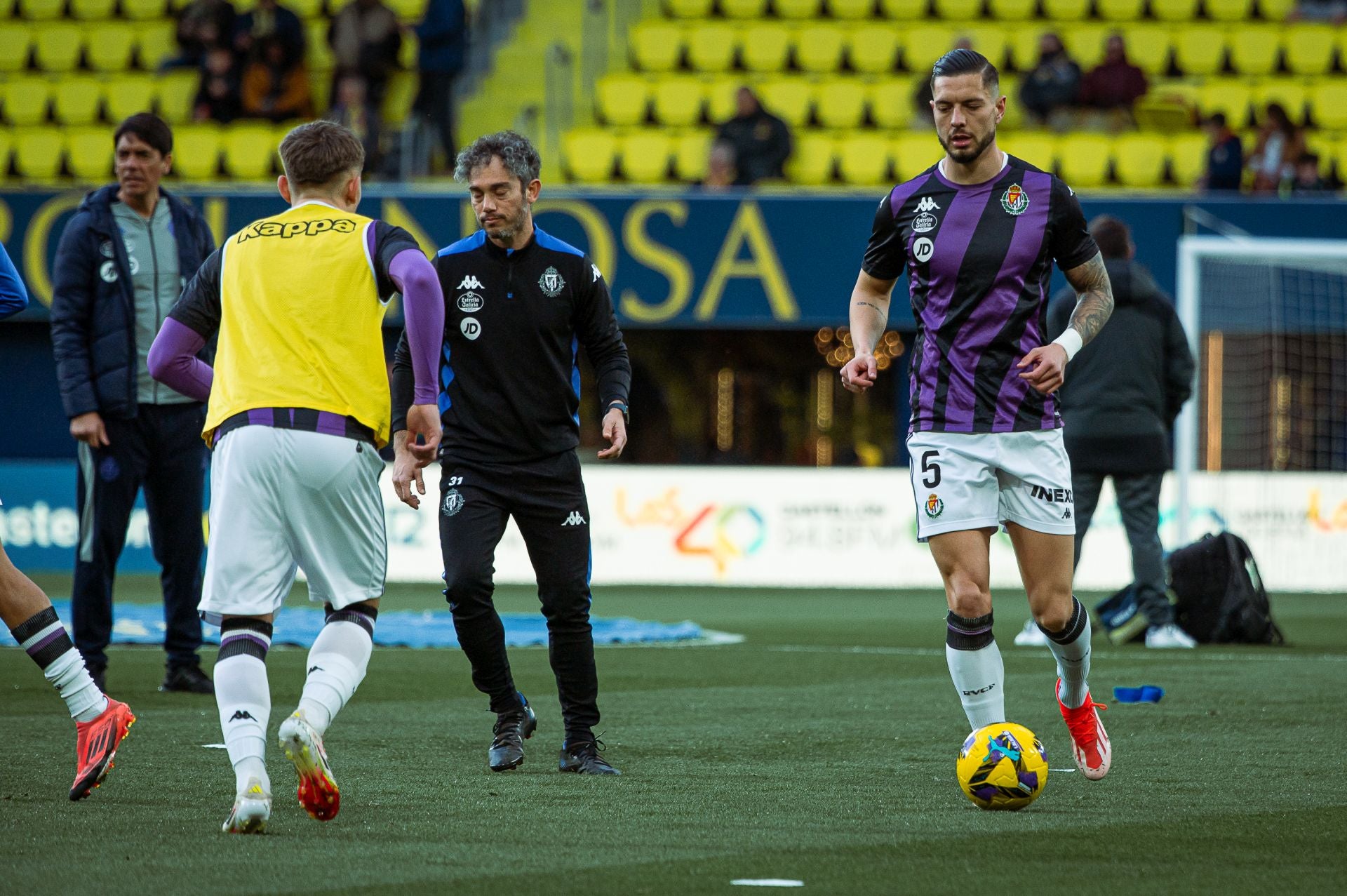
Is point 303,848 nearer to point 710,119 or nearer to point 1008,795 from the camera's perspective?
point 1008,795

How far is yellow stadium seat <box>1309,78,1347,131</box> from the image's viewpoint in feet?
60.2

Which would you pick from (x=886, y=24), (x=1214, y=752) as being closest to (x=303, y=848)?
(x=1214, y=752)

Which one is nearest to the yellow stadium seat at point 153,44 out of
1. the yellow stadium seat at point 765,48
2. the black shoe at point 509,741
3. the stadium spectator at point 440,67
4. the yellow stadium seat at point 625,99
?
the stadium spectator at point 440,67

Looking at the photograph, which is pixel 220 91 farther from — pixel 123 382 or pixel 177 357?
pixel 177 357

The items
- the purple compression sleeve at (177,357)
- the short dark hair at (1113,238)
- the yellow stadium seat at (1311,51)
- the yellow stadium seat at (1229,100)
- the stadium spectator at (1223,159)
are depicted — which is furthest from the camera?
the yellow stadium seat at (1311,51)

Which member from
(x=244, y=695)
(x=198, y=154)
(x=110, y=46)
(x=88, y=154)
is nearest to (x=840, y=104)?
(x=198, y=154)

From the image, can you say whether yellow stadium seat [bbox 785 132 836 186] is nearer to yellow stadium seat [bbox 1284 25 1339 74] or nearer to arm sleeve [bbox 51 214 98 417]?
yellow stadium seat [bbox 1284 25 1339 74]

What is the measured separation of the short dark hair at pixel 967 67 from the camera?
17.0 ft

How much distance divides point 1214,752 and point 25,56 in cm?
1804

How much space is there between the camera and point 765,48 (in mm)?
19516

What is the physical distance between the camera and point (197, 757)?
576 centimetres

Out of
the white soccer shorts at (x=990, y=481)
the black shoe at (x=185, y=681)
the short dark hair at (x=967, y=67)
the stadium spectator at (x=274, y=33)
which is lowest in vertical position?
the black shoe at (x=185, y=681)

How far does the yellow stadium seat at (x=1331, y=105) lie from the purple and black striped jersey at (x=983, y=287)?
46.7 feet

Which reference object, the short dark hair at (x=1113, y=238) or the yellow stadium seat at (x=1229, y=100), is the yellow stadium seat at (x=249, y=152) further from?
the short dark hair at (x=1113, y=238)
